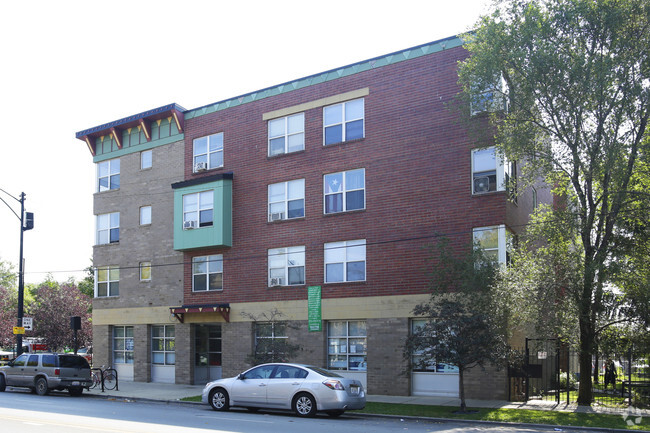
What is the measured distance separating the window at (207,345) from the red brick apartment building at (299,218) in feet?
0.23

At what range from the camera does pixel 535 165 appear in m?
20.3

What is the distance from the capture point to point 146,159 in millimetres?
33219

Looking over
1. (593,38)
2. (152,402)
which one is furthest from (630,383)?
(152,402)

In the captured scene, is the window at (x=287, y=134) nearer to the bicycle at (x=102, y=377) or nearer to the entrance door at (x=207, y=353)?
the entrance door at (x=207, y=353)

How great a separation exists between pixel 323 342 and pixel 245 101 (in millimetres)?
11311

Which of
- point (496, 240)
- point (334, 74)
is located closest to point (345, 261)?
point (496, 240)

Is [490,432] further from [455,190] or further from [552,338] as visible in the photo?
[455,190]

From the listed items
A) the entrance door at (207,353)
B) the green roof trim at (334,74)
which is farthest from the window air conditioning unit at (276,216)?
the entrance door at (207,353)

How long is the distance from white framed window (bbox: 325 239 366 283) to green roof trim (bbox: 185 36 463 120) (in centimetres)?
685

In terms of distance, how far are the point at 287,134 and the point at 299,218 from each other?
3.76 m

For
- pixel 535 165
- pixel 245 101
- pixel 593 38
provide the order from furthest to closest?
pixel 245 101 → pixel 535 165 → pixel 593 38

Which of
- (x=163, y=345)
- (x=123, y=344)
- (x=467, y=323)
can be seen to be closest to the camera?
(x=467, y=323)

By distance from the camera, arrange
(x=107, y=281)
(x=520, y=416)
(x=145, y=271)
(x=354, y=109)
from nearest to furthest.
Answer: (x=520, y=416) → (x=354, y=109) → (x=145, y=271) → (x=107, y=281)

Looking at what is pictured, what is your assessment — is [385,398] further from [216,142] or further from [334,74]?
[216,142]
